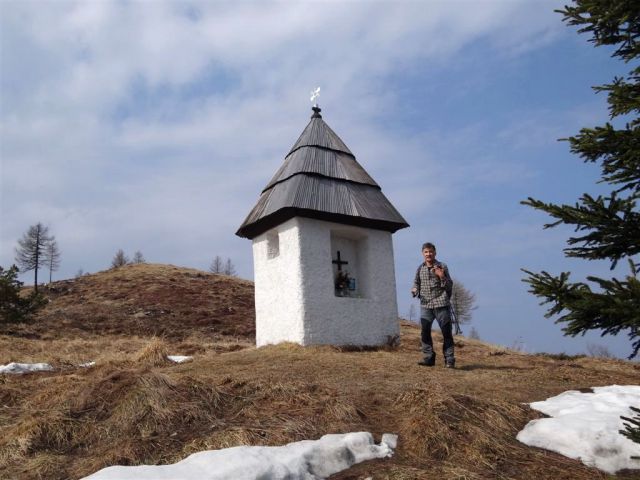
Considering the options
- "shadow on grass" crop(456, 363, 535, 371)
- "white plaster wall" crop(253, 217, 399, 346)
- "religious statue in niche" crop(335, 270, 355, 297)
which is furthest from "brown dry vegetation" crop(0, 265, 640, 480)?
"religious statue in niche" crop(335, 270, 355, 297)

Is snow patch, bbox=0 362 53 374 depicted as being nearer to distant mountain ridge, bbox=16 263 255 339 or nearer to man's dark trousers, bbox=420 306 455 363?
man's dark trousers, bbox=420 306 455 363

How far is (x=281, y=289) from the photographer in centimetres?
1143

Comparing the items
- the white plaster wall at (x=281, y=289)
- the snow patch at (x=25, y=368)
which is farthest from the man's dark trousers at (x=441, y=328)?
the snow patch at (x=25, y=368)

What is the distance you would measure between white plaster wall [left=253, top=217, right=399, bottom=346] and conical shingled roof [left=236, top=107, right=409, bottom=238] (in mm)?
312

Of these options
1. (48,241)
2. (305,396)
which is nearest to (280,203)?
(305,396)

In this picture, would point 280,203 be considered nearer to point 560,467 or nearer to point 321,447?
point 321,447

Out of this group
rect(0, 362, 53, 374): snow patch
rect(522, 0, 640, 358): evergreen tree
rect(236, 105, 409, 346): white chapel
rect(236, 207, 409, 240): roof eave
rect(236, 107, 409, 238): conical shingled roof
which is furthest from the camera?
rect(236, 107, 409, 238): conical shingled roof

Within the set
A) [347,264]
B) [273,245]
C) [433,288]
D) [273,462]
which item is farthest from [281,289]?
[273,462]

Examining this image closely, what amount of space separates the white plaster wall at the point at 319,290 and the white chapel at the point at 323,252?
0.9 inches

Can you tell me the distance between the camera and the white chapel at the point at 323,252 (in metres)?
11.0

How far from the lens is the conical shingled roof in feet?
37.5

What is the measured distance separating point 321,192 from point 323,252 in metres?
1.42

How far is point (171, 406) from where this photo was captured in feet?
19.2

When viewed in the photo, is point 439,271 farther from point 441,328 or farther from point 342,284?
point 342,284
